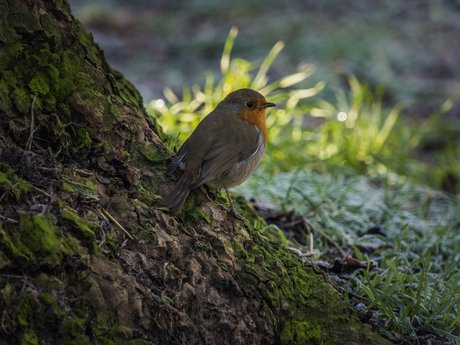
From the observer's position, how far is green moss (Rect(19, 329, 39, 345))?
1.28 metres

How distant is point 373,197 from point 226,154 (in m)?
2.10

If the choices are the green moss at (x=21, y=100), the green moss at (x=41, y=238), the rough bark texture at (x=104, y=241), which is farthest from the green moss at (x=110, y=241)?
the green moss at (x=21, y=100)

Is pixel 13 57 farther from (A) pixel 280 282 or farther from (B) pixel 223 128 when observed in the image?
(A) pixel 280 282

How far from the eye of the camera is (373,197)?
3.95 m

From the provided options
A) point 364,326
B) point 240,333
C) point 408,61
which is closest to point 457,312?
point 364,326

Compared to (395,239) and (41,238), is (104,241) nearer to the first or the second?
(41,238)

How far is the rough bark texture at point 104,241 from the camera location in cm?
140

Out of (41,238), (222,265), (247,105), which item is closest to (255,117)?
(247,105)

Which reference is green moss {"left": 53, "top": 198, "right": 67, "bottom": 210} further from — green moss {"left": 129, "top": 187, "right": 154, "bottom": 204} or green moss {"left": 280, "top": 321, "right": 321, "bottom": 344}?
green moss {"left": 280, "top": 321, "right": 321, "bottom": 344}

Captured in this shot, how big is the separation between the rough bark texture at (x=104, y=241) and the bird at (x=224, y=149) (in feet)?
0.31

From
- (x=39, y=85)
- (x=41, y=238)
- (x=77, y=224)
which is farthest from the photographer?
(x=39, y=85)

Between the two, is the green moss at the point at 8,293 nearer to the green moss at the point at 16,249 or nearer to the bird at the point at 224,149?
the green moss at the point at 16,249

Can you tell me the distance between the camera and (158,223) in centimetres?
180

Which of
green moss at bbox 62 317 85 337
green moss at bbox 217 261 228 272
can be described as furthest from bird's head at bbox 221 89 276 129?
green moss at bbox 62 317 85 337
